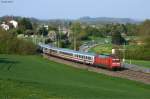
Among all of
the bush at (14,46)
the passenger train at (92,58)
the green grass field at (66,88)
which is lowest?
the bush at (14,46)

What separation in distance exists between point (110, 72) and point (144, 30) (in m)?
91.4

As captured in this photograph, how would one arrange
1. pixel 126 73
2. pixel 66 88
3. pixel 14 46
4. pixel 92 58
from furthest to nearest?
pixel 14 46, pixel 92 58, pixel 126 73, pixel 66 88

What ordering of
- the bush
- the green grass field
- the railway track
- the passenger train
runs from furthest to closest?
the bush, the passenger train, the railway track, the green grass field

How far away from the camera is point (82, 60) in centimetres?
7075

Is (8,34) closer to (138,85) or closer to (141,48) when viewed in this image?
(141,48)

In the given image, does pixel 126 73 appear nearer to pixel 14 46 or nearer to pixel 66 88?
pixel 66 88

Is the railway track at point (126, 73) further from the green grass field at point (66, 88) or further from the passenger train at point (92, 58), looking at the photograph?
the green grass field at point (66, 88)

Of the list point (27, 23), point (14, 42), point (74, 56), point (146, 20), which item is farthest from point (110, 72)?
point (27, 23)

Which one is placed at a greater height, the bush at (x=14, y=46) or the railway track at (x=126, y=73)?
the railway track at (x=126, y=73)

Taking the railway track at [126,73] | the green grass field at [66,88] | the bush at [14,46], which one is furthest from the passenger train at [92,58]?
the bush at [14,46]

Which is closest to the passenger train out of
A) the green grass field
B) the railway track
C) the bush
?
the railway track

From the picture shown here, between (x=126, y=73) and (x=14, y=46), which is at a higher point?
(x=126, y=73)

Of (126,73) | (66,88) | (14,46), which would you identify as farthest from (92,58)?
(14,46)

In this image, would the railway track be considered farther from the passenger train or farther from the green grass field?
the green grass field
